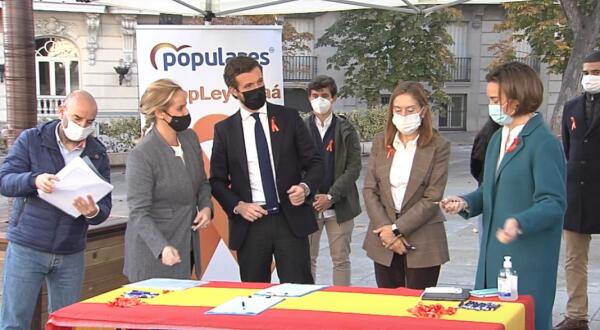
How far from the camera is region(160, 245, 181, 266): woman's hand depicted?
354 cm

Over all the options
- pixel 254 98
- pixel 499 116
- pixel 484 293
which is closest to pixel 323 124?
pixel 254 98

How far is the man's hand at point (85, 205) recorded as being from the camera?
3656 mm

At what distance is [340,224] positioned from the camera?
551 cm

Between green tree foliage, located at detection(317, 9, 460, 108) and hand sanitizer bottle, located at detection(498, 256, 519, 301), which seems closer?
hand sanitizer bottle, located at detection(498, 256, 519, 301)

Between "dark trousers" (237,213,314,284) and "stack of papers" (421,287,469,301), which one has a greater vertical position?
"stack of papers" (421,287,469,301)

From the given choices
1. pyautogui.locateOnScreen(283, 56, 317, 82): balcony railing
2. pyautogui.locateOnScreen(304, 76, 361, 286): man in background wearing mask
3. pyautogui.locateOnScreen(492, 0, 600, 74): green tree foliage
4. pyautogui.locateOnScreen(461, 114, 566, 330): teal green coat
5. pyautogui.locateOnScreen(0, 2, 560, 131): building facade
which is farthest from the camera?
pyautogui.locateOnScreen(283, 56, 317, 82): balcony railing

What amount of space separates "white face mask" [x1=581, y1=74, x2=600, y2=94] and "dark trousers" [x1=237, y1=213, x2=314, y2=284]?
2.23 metres

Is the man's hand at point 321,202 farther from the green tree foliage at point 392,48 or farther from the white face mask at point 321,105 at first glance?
the green tree foliage at point 392,48

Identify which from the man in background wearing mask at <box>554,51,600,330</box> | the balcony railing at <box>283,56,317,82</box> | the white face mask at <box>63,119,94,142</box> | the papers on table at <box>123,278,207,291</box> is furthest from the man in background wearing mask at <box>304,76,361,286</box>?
the balcony railing at <box>283,56,317,82</box>

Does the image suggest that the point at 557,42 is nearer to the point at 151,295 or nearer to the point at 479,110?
the point at 479,110

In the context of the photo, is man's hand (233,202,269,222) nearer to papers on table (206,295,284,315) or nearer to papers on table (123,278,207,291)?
papers on table (123,278,207,291)

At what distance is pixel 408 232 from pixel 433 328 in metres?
1.66

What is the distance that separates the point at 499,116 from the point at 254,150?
145 cm

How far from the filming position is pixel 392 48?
67.9ft
